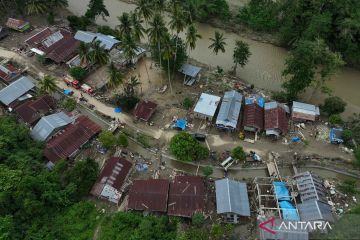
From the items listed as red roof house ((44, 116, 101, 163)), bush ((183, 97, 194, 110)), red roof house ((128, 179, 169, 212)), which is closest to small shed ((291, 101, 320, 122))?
bush ((183, 97, 194, 110))

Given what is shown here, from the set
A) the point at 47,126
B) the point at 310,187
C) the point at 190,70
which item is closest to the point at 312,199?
the point at 310,187

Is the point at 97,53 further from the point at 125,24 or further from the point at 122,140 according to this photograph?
the point at 122,140

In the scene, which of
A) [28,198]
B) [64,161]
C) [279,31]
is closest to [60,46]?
[64,161]

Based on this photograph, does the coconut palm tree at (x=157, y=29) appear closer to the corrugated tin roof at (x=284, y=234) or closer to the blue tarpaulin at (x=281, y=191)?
the blue tarpaulin at (x=281, y=191)

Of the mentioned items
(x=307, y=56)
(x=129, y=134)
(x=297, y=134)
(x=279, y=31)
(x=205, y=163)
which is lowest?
(x=205, y=163)

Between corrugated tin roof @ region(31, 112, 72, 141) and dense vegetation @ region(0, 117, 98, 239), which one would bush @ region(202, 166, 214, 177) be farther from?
corrugated tin roof @ region(31, 112, 72, 141)

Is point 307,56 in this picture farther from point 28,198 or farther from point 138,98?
point 28,198
